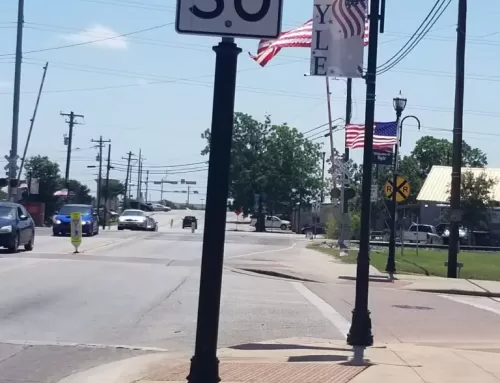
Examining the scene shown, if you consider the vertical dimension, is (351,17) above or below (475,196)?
above

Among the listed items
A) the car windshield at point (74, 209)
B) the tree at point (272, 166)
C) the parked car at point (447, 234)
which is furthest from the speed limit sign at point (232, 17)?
the tree at point (272, 166)

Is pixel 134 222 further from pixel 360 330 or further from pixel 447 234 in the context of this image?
pixel 360 330

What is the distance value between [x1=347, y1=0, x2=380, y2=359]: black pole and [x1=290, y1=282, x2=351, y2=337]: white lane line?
174 centimetres

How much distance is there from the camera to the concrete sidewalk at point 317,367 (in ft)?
28.5

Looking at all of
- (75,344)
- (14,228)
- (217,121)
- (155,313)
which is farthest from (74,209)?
(217,121)

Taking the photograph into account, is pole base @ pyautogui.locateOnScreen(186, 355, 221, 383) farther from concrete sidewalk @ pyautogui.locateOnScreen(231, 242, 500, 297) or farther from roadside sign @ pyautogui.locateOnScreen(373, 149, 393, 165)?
roadside sign @ pyautogui.locateOnScreen(373, 149, 393, 165)

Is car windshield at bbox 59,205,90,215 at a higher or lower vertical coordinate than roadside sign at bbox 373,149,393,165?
lower

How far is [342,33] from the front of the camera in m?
11.9

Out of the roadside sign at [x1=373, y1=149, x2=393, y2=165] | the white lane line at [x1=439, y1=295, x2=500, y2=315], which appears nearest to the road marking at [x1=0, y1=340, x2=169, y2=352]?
the white lane line at [x1=439, y1=295, x2=500, y2=315]

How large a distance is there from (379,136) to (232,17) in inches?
861

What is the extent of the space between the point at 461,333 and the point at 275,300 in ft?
14.6

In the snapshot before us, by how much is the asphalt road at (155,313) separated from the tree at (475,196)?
3261 centimetres

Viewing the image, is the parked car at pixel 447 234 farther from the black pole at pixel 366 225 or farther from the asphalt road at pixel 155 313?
the black pole at pixel 366 225

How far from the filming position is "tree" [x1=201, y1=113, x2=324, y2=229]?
9919 cm
